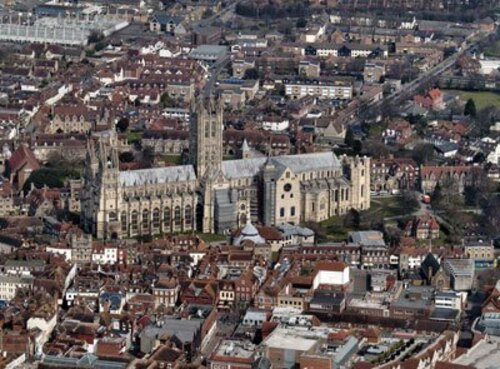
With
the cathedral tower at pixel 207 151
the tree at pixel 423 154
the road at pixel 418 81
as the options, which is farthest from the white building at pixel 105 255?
the road at pixel 418 81

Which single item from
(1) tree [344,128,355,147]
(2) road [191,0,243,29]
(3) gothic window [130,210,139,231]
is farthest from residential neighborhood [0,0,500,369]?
(2) road [191,0,243,29]

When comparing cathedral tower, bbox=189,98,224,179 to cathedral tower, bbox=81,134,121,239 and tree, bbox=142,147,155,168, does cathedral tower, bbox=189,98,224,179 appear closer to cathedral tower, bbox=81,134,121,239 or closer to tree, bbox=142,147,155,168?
cathedral tower, bbox=81,134,121,239

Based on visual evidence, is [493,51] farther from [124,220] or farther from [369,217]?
[124,220]

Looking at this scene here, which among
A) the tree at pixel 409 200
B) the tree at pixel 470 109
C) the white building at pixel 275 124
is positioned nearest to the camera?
the tree at pixel 409 200

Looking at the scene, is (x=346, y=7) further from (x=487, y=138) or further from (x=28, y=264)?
(x=28, y=264)

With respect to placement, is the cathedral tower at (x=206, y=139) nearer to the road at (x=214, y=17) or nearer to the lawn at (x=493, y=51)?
the lawn at (x=493, y=51)

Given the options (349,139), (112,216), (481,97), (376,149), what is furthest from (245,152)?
(481,97)
